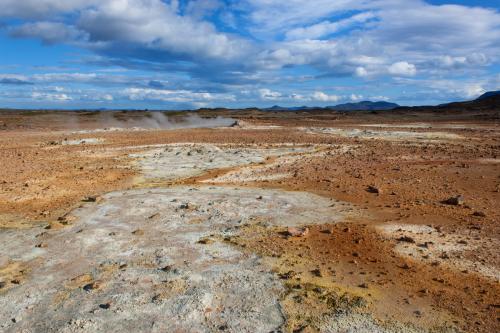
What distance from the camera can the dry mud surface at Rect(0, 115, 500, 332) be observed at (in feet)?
18.1

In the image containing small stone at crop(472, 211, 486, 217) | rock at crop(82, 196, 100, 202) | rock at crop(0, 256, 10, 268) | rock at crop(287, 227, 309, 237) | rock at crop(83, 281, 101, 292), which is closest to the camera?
rock at crop(83, 281, 101, 292)

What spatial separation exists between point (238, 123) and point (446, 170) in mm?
29117

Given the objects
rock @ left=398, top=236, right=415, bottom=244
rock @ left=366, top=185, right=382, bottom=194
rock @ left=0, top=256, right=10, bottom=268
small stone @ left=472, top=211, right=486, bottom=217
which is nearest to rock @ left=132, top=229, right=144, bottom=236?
rock @ left=0, top=256, right=10, bottom=268

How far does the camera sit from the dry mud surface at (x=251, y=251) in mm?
5516

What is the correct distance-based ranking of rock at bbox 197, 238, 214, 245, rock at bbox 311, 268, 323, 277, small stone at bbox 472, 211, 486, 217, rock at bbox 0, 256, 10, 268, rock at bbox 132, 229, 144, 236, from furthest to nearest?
small stone at bbox 472, 211, 486, 217 → rock at bbox 132, 229, 144, 236 → rock at bbox 197, 238, 214, 245 → rock at bbox 0, 256, 10, 268 → rock at bbox 311, 268, 323, 277

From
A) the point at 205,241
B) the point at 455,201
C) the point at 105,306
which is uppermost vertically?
the point at 455,201

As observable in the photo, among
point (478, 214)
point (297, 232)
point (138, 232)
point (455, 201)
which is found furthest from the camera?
point (455, 201)

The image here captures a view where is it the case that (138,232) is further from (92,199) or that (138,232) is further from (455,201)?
(455,201)

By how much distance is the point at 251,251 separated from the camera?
24.7 feet

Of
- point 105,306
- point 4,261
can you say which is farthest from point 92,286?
point 4,261

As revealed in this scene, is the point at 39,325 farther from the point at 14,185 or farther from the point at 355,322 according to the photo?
the point at 14,185

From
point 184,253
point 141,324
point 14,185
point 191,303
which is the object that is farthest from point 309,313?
point 14,185

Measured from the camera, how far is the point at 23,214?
9.99 metres

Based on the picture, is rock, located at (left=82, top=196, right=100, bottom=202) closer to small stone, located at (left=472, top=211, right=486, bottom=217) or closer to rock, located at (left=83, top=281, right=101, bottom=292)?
rock, located at (left=83, top=281, right=101, bottom=292)
